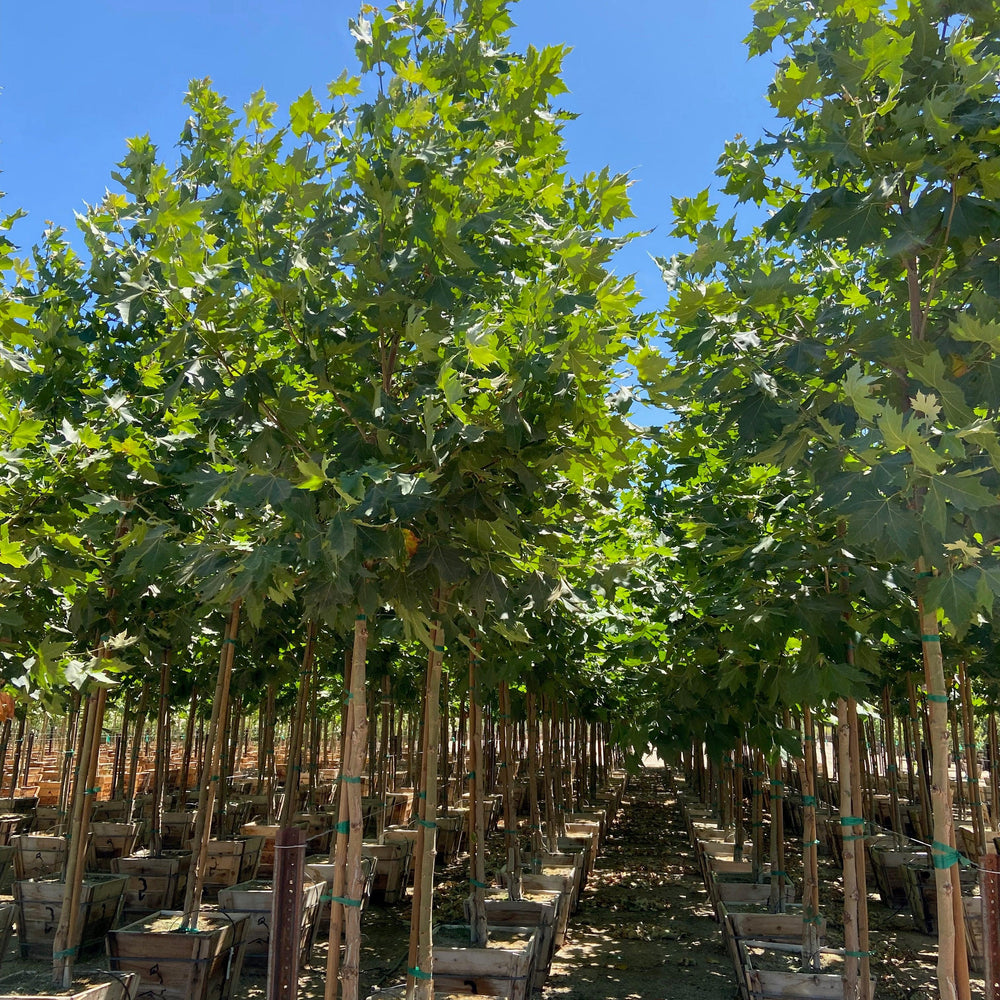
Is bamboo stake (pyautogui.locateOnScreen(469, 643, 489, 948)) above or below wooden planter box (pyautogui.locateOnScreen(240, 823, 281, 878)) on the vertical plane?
above

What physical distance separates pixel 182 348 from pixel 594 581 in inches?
67.5

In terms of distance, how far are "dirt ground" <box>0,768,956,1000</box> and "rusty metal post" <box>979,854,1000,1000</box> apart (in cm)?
398

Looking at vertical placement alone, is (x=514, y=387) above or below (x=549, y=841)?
above

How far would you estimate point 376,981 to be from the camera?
267 inches

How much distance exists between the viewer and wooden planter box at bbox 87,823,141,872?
31.0ft

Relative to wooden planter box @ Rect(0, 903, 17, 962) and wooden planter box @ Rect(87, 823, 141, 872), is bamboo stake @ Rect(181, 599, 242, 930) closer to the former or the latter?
wooden planter box @ Rect(0, 903, 17, 962)

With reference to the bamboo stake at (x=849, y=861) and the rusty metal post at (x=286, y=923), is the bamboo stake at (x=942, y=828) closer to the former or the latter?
the bamboo stake at (x=849, y=861)

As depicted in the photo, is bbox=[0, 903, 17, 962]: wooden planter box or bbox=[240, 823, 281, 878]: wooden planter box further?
bbox=[240, 823, 281, 878]: wooden planter box

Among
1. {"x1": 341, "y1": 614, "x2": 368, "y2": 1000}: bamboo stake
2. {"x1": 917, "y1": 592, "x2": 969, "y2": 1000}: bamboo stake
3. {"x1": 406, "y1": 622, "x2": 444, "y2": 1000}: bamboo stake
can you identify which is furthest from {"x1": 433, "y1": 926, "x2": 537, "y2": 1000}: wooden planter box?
{"x1": 917, "y1": 592, "x2": 969, "y2": 1000}: bamboo stake

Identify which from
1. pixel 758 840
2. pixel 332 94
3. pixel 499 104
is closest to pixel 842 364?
pixel 499 104

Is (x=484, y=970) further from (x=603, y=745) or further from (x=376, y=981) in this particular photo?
(x=603, y=745)

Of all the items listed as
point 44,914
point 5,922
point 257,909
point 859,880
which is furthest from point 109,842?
point 859,880

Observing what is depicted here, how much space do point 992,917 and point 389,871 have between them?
773 centimetres

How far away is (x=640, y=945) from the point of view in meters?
8.41
